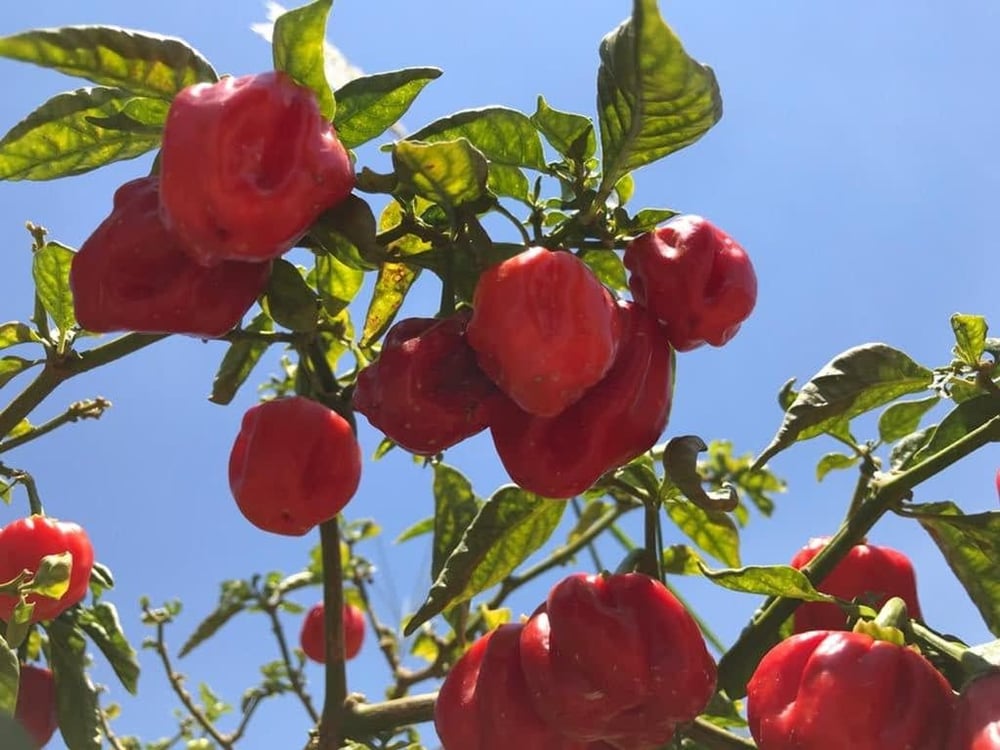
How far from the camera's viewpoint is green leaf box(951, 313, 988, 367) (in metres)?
1.72

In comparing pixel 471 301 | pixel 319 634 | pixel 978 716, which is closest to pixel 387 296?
pixel 471 301

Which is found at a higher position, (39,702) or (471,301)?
(471,301)

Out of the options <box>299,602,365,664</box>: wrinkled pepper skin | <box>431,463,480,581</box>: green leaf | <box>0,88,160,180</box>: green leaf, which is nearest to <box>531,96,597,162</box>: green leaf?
<box>0,88,160,180</box>: green leaf

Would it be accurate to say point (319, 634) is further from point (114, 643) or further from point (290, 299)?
point (290, 299)

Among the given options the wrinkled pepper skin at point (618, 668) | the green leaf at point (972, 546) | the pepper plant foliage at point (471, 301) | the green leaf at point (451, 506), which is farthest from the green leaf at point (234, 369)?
the green leaf at point (972, 546)

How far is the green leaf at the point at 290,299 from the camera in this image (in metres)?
1.43

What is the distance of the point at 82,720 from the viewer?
233 centimetres

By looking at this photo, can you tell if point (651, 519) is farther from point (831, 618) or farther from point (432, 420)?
point (432, 420)

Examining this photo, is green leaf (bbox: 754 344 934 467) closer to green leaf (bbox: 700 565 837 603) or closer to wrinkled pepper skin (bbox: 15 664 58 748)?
green leaf (bbox: 700 565 837 603)

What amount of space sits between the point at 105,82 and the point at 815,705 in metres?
1.21

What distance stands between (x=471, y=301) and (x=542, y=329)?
0.24 m

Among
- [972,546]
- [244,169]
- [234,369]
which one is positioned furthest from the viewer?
[234,369]

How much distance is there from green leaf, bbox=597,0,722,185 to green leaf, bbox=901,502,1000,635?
754 mm

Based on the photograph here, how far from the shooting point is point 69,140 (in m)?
1.46
